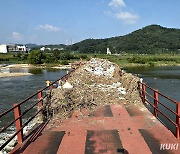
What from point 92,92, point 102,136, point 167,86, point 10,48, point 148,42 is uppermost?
point 148,42

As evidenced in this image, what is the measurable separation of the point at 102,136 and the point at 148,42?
6654 inches

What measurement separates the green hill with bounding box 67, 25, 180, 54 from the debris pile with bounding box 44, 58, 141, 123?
141 meters

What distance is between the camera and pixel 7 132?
10.8m

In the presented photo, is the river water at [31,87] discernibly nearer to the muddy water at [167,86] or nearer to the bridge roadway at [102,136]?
the muddy water at [167,86]

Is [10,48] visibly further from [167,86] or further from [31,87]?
[167,86]

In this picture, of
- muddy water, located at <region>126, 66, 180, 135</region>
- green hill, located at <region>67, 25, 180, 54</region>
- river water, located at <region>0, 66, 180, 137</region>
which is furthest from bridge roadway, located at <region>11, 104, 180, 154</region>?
green hill, located at <region>67, 25, 180, 54</region>

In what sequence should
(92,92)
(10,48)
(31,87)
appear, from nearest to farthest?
(92,92)
(31,87)
(10,48)

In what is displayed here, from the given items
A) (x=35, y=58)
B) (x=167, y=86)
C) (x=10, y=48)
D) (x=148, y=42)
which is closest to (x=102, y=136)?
(x=167, y=86)

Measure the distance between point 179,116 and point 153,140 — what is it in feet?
2.67

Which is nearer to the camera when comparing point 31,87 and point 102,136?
point 102,136

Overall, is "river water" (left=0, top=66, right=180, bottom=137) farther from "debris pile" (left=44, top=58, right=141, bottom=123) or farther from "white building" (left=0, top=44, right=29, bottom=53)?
"white building" (left=0, top=44, right=29, bottom=53)

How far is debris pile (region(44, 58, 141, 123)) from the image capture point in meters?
7.87

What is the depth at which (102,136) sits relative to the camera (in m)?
5.90

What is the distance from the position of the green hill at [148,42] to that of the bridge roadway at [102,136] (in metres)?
147
